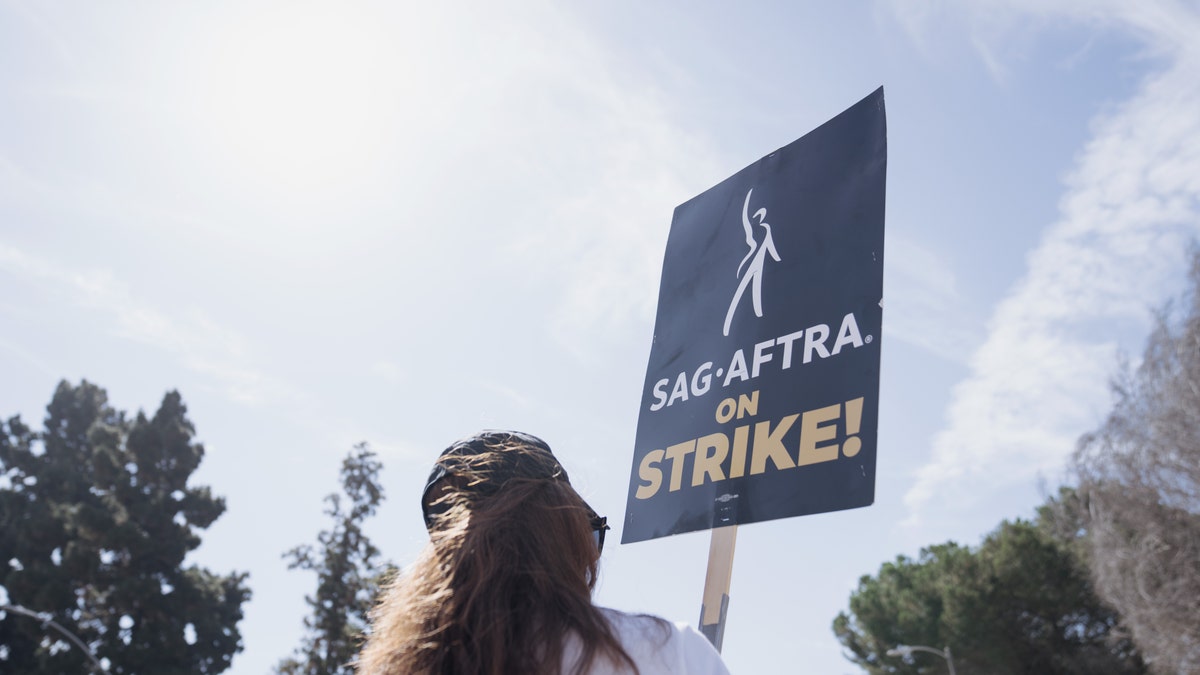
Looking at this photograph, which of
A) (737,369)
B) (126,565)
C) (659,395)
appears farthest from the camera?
(126,565)

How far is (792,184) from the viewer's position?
325 centimetres

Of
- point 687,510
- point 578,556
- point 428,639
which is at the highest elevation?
point 687,510

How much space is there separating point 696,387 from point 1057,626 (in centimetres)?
3359

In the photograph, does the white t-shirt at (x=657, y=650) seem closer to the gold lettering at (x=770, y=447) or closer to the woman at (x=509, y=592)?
the woman at (x=509, y=592)

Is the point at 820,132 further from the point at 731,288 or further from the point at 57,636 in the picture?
the point at 57,636

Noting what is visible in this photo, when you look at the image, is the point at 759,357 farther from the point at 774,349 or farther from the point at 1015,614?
the point at 1015,614

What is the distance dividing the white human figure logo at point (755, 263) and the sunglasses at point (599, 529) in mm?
1352

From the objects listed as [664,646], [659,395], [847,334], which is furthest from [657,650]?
[659,395]

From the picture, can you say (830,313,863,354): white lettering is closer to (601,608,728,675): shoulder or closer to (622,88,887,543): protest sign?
(622,88,887,543): protest sign

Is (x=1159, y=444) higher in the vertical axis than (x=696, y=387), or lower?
higher

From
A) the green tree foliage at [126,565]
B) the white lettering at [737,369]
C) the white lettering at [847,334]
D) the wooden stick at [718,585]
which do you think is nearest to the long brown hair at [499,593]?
the wooden stick at [718,585]

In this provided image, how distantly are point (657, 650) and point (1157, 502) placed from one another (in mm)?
26755

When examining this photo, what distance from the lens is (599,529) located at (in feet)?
6.34

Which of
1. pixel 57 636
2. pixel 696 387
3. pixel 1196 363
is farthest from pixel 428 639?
pixel 57 636
